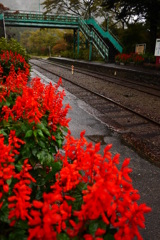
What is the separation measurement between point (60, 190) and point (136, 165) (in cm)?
Result: 365

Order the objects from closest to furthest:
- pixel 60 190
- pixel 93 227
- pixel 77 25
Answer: pixel 93 227 < pixel 60 190 < pixel 77 25

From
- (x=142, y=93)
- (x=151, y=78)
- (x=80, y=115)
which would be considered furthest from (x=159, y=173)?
(x=151, y=78)

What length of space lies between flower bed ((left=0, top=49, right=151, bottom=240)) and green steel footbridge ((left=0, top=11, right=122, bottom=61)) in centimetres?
2909

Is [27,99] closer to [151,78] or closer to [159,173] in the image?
[159,173]

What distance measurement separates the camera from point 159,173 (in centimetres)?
447

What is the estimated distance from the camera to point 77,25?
38062 millimetres

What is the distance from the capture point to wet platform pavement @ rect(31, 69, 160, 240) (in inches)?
127

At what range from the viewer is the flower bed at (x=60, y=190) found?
1.11 metres

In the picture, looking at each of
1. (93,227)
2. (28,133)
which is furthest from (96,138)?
(93,227)

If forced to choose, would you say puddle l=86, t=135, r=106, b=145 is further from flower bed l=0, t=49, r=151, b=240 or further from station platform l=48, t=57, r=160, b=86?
station platform l=48, t=57, r=160, b=86

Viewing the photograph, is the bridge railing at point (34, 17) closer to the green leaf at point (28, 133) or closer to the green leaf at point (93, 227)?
the green leaf at point (28, 133)

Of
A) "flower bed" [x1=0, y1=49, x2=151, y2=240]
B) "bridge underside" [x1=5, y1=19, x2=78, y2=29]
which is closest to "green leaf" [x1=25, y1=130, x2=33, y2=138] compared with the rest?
"flower bed" [x1=0, y1=49, x2=151, y2=240]

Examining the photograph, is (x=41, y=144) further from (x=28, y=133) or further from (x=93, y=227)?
(x=93, y=227)

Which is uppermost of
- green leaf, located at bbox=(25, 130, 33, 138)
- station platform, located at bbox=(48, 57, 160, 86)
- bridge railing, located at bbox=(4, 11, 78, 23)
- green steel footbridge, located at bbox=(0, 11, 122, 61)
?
bridge railing, located at bbox=(4, 11, 78, 23)
